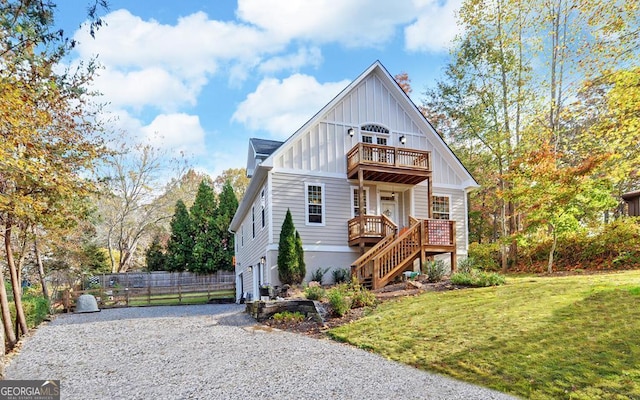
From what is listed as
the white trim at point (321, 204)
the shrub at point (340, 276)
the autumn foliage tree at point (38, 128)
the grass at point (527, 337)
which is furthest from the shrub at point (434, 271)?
the autumn foliage tree at point (38, 128)

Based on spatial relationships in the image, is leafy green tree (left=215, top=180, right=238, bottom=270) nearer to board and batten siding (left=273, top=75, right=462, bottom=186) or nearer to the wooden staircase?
board and batten siding (left=273, top=75, right=462, bottom=186)

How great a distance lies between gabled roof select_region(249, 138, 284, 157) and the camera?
17.3 m

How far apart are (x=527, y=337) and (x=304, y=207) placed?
9.59m

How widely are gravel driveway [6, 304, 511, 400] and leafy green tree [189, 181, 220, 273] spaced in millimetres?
19083

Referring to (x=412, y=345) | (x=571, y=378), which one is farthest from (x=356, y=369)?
(x=571, y=378)

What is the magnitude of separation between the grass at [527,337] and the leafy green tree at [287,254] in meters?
4.57

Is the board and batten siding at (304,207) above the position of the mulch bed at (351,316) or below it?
above

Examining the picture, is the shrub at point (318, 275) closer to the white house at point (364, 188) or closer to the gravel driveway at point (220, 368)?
the white house at point (364, 188)

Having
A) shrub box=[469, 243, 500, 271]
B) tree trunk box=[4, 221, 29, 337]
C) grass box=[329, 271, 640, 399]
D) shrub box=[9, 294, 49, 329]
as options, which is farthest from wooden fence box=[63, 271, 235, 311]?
grass box=[329, 271, 640, 399]

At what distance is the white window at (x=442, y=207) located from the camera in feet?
55.9

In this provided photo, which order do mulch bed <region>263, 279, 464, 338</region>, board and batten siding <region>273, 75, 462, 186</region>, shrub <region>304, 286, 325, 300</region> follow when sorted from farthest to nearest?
board and batten siding <region>273, 75, 462, 186</region>
shrub <region>304, 286, 325, 300</region>
mulch bed <region>263, 279, 464, 338</region>

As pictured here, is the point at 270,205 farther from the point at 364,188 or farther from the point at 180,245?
the point at 180,245

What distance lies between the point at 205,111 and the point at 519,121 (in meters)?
15.9

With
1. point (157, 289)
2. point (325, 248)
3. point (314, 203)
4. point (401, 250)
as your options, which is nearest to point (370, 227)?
point (325, 248)
